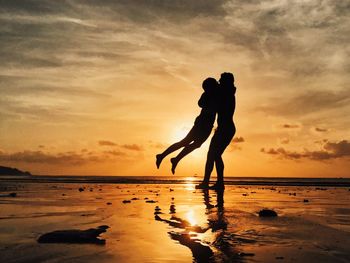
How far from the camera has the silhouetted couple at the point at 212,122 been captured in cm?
1293

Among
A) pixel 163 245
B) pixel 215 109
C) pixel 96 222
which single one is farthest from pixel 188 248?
pixel 215 109

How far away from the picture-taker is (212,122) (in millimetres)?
13297

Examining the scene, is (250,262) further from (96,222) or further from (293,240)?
(96,222)

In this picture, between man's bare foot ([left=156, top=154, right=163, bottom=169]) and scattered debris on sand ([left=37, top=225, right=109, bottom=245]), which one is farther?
man's bare foot ([left=156, top=154, right=163, bottom=169])

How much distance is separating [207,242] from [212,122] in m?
8.67

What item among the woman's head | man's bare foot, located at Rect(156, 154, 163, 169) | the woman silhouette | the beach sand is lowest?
the beach sand

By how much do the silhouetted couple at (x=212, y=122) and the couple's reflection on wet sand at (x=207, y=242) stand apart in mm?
5928

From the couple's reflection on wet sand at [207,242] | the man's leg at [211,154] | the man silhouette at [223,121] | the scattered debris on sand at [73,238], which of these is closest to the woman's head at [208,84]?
the man silhouette at [223,121]

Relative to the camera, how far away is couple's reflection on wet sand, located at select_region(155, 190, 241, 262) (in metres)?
4.08

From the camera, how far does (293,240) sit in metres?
5.16

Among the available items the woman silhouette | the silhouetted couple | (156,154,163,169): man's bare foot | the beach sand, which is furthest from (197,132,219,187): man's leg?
the beach sand

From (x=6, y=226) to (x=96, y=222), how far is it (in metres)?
1.55

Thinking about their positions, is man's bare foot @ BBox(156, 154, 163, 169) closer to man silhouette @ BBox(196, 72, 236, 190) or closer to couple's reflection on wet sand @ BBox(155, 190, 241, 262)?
man silhouette @ BBox(196, 72, 236, 190)

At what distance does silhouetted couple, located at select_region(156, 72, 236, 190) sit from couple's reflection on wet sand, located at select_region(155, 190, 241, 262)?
19.4 feet
